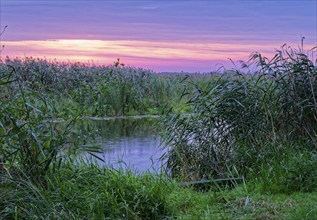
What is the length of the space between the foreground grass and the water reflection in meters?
0.71

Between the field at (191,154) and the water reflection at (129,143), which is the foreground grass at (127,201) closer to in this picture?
the field at (191,154)

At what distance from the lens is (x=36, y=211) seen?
13.4 ft

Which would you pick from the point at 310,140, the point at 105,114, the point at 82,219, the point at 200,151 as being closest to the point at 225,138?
the point at 200,151

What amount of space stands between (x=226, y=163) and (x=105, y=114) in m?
8.77

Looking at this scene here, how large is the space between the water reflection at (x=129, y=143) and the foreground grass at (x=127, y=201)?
0.71 metres

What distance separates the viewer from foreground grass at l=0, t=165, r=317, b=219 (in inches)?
156

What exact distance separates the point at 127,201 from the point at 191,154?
74.7 inches

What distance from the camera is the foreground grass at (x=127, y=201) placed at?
3.97 m

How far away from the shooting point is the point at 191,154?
621 centimetres

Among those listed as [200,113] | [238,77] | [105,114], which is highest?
[238,77]

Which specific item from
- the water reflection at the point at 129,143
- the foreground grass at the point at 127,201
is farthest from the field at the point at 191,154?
the water reflection at the point at 129,143

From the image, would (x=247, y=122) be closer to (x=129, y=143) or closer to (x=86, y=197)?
(x=86, y=197)

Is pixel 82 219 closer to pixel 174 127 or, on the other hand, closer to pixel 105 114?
pixel 174 127

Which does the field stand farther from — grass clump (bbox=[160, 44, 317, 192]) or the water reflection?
the water reflection
